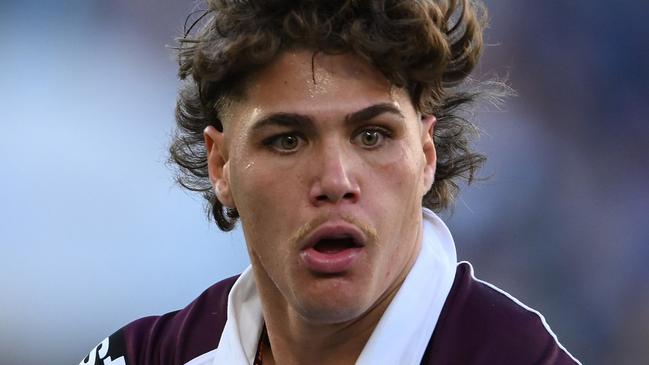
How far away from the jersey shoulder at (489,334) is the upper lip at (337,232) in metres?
0.33

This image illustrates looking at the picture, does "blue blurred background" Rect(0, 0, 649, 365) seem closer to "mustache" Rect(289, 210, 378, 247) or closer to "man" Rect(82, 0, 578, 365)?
"man" Rect(82, 0, 578, 365)

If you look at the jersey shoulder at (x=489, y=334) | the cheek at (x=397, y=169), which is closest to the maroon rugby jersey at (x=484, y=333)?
the jersey shoulder at (x=489, y=334)

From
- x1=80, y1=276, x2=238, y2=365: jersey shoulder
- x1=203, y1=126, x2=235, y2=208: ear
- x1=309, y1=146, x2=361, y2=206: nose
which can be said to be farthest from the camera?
x1=80, y1=276, x2=238, y2=365: jersey shoulder

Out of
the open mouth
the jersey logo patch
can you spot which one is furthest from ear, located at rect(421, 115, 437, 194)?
the jersey logo patch

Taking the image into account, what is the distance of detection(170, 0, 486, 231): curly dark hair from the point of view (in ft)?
8.82

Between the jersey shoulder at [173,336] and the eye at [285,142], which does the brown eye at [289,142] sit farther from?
the jersey shoulder at [173,336]

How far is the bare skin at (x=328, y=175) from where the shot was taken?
2.60 metres

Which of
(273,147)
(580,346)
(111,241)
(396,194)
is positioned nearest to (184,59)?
(273,147)

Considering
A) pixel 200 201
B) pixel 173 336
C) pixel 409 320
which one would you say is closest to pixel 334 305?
pixel 409 320

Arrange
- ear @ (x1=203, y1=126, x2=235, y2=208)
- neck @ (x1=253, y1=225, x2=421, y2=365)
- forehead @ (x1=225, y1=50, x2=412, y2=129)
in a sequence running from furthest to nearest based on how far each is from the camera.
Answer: ear @ (x1=203, y1=126, x2=235, y2=208)
neck @ (x1=253, y1=225, x2=421, y2=365)
forehead @ (x1=225, y1=50, x2=412, y2=129)

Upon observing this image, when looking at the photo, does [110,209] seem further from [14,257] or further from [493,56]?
[493,56]

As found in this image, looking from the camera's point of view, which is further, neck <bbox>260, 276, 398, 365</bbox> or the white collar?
neck <bbox>260, 276, 398, 365</bbox>

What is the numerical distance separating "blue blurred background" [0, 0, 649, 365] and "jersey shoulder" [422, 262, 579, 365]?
94.7 inches

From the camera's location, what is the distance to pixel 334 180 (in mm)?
2537
